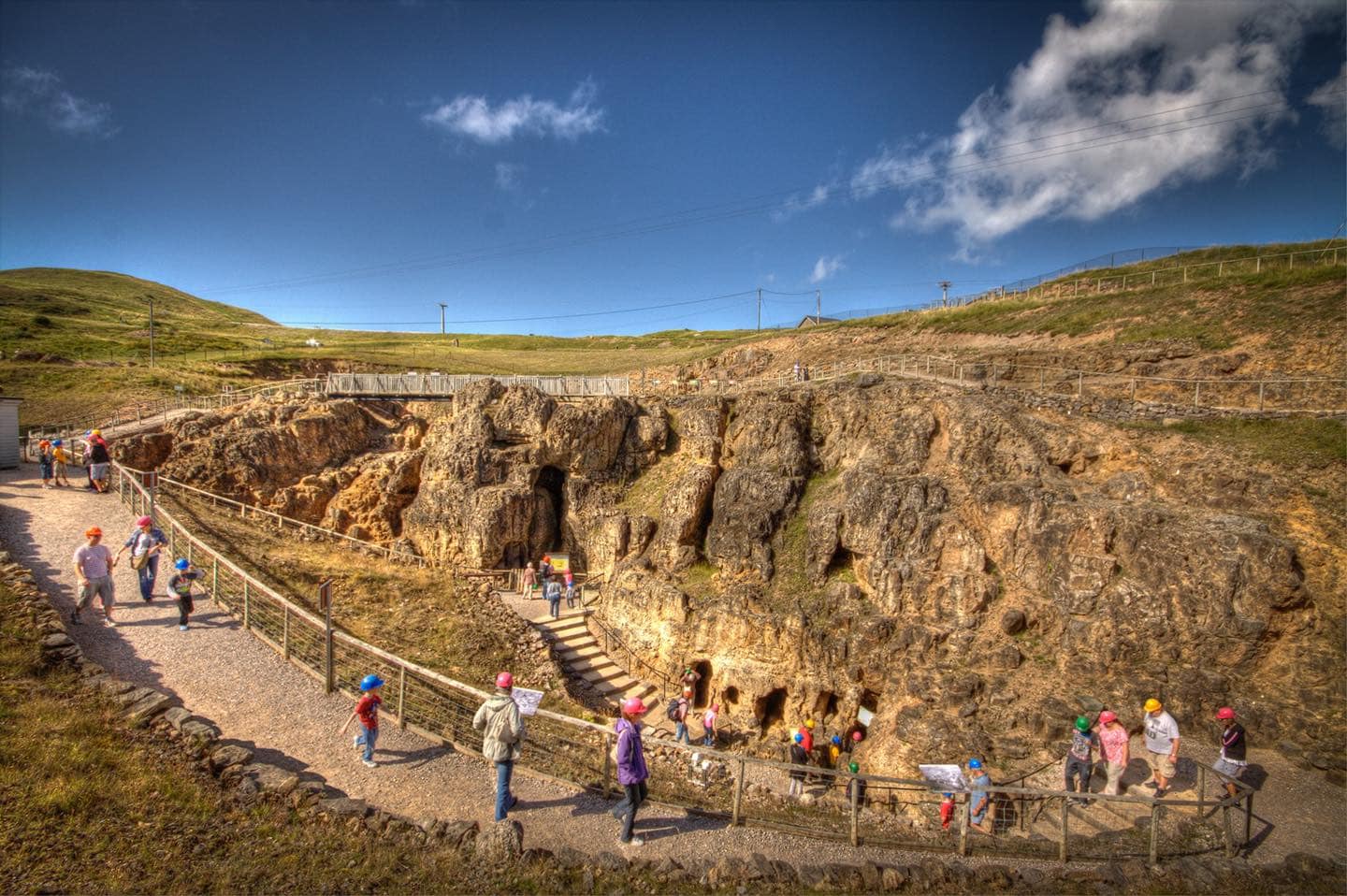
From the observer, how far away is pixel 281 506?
27.2 meters

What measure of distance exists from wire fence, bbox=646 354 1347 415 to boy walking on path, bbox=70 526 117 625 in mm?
26634

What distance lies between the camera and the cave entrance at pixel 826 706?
64.8ft

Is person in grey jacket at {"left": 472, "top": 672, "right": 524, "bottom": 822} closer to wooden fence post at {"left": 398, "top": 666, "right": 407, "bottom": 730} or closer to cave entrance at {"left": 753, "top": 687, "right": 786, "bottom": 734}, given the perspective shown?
wooden fence post at {"left": 398, "top": 666, "right": 407, "bottom": 730}

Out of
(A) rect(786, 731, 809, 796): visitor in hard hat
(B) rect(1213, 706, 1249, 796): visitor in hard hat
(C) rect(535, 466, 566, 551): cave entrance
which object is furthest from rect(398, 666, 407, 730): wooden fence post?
(C) rect(535, 466, 566, 551): cave entrance

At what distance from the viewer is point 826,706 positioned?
19969mm

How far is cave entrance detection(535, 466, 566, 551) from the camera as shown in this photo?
29.0 meters

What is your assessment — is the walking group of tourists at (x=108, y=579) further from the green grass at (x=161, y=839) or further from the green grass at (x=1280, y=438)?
the green grass at (x=1280, y=438)

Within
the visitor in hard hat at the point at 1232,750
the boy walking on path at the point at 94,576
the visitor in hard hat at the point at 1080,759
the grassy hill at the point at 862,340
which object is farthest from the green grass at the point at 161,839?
the grassy hill at the point at 862,340

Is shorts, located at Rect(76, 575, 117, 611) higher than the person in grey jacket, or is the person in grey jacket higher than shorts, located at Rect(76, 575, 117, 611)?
shorts, located at Rect(76, 575, 117, 611)

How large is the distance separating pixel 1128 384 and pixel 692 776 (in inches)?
932

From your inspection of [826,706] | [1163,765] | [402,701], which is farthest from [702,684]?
[402,701]

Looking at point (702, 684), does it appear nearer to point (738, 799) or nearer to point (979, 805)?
point (979, 805)

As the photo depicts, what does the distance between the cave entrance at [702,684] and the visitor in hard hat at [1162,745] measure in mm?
13724

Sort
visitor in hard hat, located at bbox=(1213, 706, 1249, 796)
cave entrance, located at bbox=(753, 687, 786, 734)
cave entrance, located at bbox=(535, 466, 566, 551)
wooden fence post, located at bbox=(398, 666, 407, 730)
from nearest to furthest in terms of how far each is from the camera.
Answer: wooden fence post, located at bbox=(398, 666, 407, 730)
visitor in hard hat, located at bbox=(1213, 706, 1249, 796)
cave entrance, located at bbox=(753, 687, 786, 734)
cave entrance, located at bbox=(535, 466, 566, 551)
